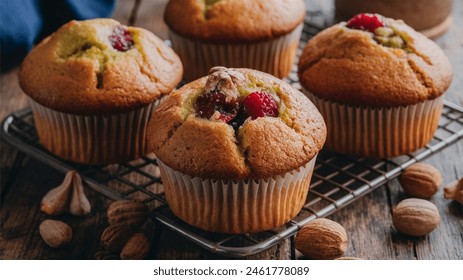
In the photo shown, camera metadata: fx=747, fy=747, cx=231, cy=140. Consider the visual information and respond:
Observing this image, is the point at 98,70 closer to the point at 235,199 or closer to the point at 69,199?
the point at 69,199

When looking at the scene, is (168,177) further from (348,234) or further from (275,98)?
(348,234)

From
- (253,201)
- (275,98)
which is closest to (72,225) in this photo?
(253,201)

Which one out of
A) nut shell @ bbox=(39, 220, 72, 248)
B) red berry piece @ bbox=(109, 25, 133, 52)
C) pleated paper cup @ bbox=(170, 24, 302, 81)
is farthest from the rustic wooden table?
pleated paper cup @ bbox=(170, 24, 302, 81)

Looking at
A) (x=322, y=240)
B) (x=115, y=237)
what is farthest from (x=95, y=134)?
(x=322, y=240)

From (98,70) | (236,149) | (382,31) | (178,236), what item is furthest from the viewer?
(382,31)

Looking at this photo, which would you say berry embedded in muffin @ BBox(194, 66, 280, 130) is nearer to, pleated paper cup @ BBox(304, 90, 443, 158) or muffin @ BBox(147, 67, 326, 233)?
muffin @ BBox(147, 67, 326, 233)

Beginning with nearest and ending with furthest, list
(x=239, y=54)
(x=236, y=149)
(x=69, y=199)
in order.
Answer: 1. (x=236, y=149)
2. (x=69, y=199)
3. (x=239, y=54)

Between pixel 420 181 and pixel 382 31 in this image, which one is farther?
pixel 382 31
